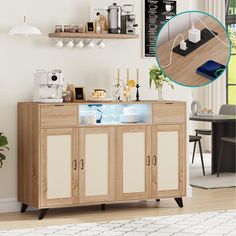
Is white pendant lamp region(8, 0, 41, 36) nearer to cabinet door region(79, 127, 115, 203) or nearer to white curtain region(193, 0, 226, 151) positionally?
cabinet door region(79, 127, 115, 203)

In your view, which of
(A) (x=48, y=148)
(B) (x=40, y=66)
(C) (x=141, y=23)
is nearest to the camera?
(A) (x=48, y=148)

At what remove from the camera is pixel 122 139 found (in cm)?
646

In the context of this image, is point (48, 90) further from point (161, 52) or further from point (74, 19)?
point (161, 52)

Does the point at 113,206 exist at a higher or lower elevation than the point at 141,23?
lower

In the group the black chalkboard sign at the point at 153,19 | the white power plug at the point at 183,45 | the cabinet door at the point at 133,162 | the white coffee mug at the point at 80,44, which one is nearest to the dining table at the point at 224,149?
the white power plug at the point at 183,45

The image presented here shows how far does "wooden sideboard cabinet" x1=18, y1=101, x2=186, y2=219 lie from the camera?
6.19 meters

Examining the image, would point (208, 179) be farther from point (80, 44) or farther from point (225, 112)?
point (80, 44)

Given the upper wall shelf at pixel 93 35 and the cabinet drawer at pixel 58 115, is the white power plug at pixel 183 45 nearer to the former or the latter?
the upper wall shelf at pixel 93 35

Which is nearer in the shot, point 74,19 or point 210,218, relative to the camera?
point 210,218

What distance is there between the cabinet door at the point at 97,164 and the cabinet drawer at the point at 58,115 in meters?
0.13

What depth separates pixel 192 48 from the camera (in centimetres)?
807

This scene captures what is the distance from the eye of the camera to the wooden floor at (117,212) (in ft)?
20.1

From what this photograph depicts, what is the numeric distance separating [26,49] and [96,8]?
74 centimetres

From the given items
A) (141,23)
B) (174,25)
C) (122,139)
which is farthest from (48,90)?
(174,25)
